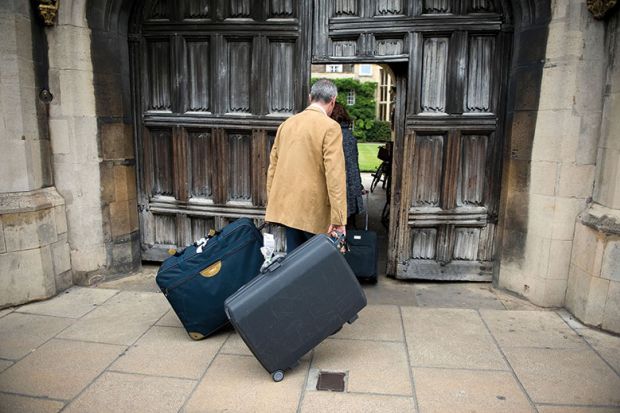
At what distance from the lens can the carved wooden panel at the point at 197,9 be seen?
469cm

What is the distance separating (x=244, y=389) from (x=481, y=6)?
3.98 m

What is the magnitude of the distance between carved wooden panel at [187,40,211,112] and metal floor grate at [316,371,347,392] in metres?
3.05

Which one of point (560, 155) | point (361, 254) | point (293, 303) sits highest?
point (560, 155)

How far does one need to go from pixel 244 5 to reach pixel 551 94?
3.04 m

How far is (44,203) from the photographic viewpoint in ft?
14.2

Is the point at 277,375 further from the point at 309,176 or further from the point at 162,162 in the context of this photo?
the point at 162,162

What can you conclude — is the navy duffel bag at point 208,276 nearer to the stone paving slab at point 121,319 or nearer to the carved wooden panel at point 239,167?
the stone paving slab at point 121,319

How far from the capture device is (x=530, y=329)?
381cm

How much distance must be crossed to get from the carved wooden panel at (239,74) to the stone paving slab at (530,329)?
3.13 metres

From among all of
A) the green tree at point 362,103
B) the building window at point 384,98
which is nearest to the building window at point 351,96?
the green tree at point 362,103

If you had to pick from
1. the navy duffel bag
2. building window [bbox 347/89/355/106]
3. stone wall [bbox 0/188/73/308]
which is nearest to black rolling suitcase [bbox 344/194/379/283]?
the navy duffel bag

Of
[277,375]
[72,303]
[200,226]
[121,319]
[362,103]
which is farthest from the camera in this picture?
[362,103]

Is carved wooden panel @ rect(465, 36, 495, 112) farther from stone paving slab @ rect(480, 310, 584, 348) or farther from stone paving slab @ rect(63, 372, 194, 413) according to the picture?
stone paving slab @ rect(63, 372, 194, 413)

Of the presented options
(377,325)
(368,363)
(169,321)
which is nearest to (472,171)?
(377,325)
